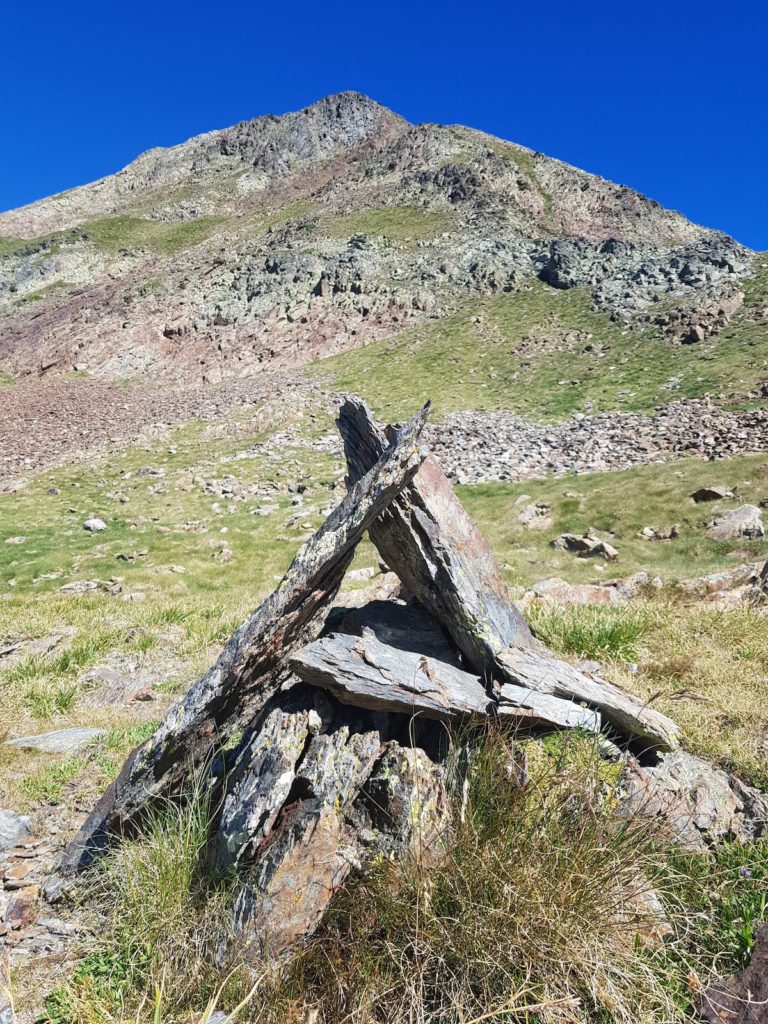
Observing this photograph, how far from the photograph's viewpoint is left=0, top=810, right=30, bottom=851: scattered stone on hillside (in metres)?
4.32

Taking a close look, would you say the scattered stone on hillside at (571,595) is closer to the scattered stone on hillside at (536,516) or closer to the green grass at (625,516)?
the green grass at (625,516)

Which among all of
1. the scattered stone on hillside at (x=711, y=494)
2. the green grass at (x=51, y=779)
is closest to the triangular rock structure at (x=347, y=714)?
the green grass at (x=51, y=779)

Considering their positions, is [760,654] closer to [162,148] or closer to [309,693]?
[309,693]

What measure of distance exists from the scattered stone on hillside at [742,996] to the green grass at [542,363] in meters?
28.6

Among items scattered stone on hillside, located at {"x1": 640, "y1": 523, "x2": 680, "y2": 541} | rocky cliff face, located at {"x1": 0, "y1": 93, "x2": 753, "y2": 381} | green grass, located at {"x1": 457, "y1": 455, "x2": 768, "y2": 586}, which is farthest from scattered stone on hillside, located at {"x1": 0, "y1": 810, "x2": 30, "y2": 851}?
rocky cliff face, located at {"x1": 0, "y1": 93, "x2": 753, "y2": 381}

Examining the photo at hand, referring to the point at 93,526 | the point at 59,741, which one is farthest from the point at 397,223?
the point at 59,741

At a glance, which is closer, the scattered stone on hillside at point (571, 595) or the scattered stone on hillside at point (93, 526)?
the scattered stone on hillside at point (571, 595)

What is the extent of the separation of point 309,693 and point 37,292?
3160 inches

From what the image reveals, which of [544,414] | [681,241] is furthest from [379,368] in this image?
[681,241]

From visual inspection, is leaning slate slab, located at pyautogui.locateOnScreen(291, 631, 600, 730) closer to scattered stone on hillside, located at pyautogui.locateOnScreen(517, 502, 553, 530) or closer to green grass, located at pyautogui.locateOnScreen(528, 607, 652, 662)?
green grass, located at pyautogui.locateOnScreen(528, 607, 652, 662)

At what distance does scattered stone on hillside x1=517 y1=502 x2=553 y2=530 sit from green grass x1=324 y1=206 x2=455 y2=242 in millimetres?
47908

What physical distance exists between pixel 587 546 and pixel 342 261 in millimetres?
46892

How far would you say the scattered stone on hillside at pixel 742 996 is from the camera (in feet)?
8.24

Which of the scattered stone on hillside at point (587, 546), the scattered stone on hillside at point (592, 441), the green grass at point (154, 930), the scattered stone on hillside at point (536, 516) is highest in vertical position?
the scattered stone on hillside at point (592, 441)
